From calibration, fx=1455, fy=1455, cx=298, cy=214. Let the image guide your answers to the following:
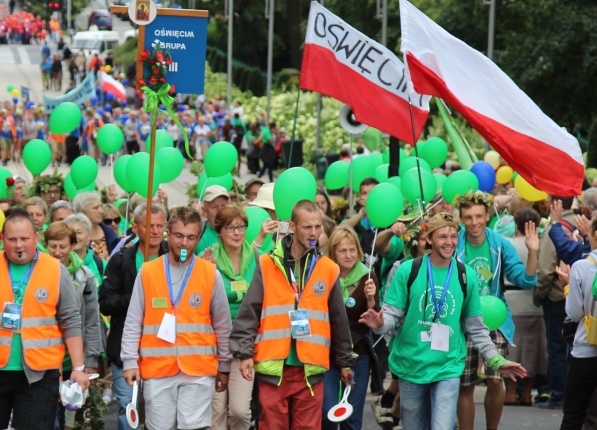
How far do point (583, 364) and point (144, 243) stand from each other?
3.11m

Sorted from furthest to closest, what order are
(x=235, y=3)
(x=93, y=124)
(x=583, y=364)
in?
(x=235, y=3) < (x=93, y=124) < (x=583, y=364)

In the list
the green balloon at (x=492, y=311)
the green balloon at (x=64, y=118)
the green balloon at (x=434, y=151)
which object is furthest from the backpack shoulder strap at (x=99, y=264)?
the green balloon at (x=434, y=151)

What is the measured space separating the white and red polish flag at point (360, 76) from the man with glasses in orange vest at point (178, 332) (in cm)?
451

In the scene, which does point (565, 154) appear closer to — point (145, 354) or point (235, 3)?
point (145, 354)

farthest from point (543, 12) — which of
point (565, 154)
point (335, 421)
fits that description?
point (335, 421)

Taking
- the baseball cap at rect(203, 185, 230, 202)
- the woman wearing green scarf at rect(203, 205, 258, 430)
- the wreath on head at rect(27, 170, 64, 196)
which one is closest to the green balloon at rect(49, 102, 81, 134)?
the wreath on head at rect(27, 170, 64, 196)

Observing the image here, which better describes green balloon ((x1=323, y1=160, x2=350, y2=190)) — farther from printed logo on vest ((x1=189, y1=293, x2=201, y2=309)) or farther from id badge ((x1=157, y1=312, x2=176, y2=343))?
id badge ((x1=157, y1=312, x2=176, y2=343))

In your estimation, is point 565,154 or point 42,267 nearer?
point 42,267

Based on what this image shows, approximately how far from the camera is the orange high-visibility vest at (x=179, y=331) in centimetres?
885

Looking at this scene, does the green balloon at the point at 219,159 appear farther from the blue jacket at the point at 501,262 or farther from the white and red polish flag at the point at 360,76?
the blue jacket at the point at 501,262

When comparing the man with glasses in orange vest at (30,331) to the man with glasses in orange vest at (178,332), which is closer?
the man with glasses in orange vest at (30,331)

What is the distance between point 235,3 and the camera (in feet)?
178

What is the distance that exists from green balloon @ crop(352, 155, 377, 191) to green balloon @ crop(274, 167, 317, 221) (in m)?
4.26

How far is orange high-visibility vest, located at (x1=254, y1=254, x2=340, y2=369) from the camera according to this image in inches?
351
